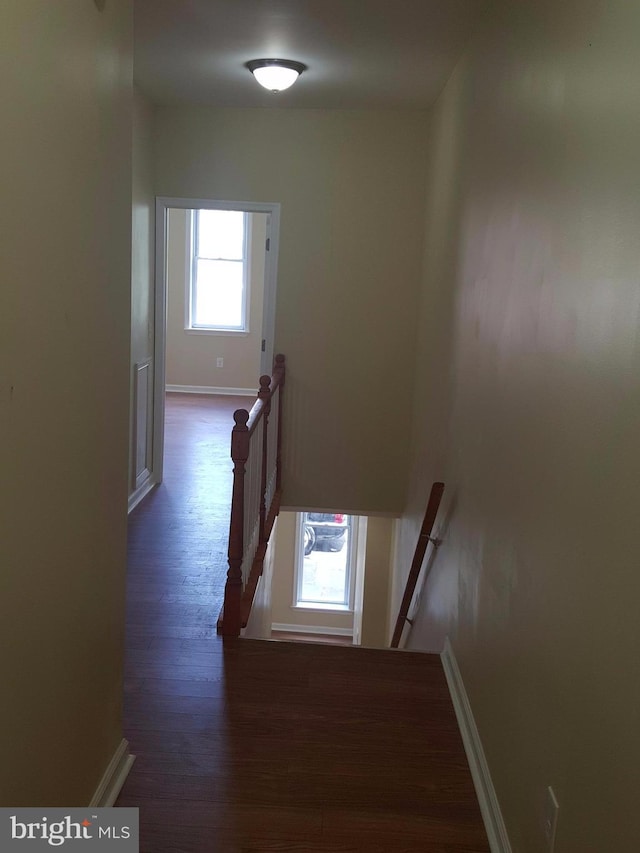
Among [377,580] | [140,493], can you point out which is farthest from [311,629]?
[140,493]

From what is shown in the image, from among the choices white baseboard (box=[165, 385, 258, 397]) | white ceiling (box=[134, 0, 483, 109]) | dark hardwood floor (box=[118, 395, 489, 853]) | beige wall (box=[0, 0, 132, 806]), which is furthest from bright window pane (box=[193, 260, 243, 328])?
beige wall (box=[0, 0, 132, 806])

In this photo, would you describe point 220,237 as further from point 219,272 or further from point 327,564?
point 327,564

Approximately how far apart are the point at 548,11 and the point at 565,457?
1388 millimetres

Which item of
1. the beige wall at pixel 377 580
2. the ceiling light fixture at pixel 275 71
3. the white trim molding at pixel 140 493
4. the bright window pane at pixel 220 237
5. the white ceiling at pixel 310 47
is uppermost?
the white ceiling at pixel 310 47

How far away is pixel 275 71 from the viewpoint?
14.4 feet

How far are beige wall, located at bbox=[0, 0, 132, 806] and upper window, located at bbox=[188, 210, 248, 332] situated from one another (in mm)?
7448

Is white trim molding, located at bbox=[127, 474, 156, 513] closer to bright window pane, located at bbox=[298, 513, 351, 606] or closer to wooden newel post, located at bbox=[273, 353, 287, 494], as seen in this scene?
wooden newel post, located at bbox=[273, 353, 287, 494]

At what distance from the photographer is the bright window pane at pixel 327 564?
1002 centimetres

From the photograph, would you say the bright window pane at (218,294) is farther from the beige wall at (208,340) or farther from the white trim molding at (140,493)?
the white trim molding at (140,493)

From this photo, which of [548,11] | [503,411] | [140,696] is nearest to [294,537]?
[140,696]

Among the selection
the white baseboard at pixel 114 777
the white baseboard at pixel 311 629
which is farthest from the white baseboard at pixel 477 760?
the white baseboard at pixel 311 629

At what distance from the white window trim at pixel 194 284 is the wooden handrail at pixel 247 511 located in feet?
14.2

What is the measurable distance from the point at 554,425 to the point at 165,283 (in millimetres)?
4372

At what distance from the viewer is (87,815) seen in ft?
7.16
